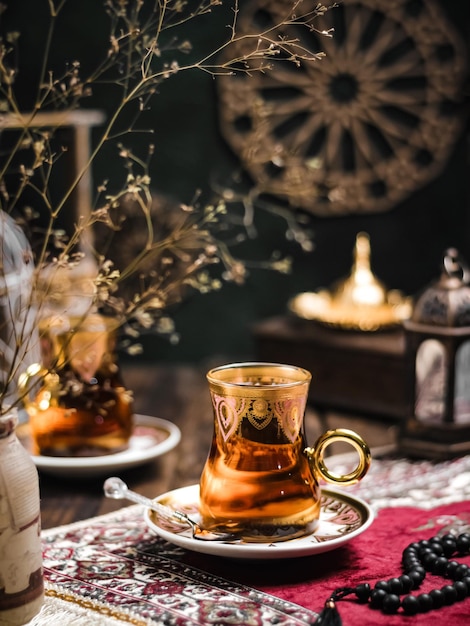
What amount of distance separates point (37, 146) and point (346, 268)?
258 centimetres

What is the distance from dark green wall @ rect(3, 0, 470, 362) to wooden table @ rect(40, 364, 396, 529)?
0.96 metres

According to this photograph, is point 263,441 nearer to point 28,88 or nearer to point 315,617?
point 315,617

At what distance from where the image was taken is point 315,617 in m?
0.93

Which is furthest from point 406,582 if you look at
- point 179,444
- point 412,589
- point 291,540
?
point 179,444

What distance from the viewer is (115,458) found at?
4.77 feet

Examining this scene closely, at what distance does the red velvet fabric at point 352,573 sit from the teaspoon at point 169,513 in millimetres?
40

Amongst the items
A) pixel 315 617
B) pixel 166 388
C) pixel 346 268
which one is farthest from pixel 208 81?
pixel 315 617

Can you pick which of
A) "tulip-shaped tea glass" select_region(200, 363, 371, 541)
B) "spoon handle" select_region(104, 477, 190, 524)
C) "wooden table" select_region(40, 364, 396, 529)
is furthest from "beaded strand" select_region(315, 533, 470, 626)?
"wooden table" select_region(40, 364, 396, 529)

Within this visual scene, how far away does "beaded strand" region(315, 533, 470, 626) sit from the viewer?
95 cm

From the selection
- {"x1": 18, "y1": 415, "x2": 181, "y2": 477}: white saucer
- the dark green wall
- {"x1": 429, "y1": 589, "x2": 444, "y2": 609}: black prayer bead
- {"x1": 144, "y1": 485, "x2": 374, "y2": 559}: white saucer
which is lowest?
{"x1": 429, "y1": 589, "x2": 444, "y2": 609}: black prayer bead

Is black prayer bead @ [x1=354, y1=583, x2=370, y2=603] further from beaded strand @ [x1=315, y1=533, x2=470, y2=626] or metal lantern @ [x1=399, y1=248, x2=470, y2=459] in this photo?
metal lantern @ [x1=399, y1=248, x2=470, y2=459]

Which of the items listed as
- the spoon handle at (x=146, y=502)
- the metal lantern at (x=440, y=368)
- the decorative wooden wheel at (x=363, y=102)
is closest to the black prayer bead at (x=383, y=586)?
the spoon handle at (x=146, y=502)

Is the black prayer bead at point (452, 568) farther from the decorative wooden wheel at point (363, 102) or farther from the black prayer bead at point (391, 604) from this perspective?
the decorative wooden wheel at point (363, 102)

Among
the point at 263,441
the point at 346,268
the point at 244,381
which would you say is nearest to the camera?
the point at 263,441
